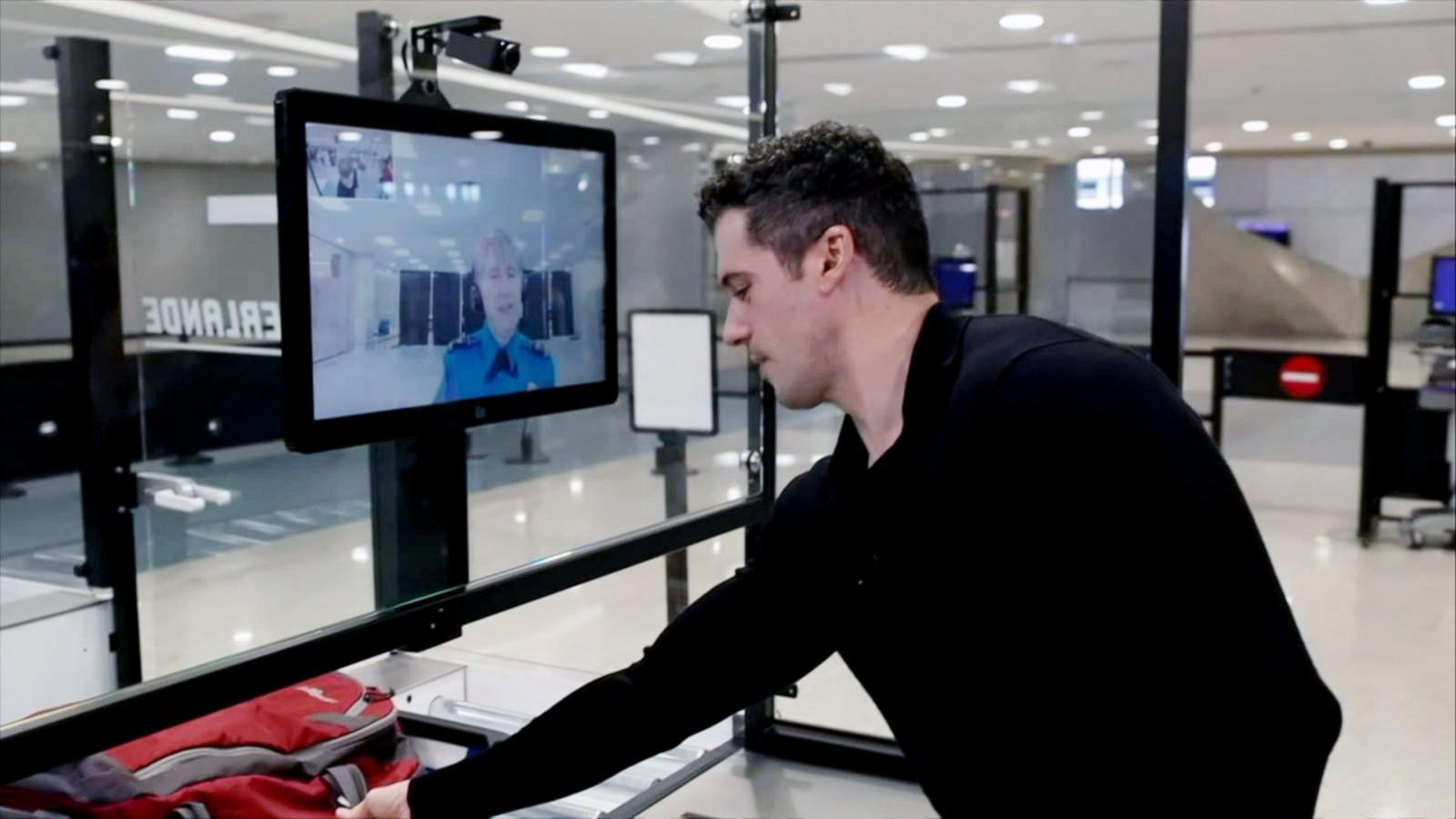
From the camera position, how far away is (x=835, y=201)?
120 centimetres

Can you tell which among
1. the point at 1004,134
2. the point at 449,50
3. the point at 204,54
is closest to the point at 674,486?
the point at 449,50

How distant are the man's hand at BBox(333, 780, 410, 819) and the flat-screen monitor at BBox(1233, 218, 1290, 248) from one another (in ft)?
71.5

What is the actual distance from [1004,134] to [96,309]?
6756mm

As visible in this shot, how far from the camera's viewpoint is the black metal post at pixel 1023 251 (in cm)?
766

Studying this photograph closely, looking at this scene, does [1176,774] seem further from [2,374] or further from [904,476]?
[2,374]

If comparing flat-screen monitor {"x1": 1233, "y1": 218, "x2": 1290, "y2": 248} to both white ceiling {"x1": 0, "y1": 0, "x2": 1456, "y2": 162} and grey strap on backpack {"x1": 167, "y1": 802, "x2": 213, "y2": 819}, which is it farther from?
grey strap on backpack {"x1": 167, "y1": 802, "x2": 213, "y2": 819}

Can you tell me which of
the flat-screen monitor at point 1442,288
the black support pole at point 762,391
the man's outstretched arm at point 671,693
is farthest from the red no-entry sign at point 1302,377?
the man's outstretched arm at point 671,693

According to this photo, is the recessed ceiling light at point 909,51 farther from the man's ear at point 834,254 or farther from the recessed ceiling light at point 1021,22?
the man's ear at point 834,254

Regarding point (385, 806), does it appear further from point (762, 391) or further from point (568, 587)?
point (762, 391)

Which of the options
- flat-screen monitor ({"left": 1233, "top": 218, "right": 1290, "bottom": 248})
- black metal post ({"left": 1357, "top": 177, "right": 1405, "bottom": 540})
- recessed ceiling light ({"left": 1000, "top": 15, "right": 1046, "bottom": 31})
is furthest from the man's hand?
flat-screen monitor ({"left": 1233, "top": 218, "right": 1290, "bottom": 248})

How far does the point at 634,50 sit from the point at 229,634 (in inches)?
102

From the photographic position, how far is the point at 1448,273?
24.1ft

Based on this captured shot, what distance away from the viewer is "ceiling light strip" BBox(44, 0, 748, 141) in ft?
9.48

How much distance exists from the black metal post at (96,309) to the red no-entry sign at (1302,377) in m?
6.39
